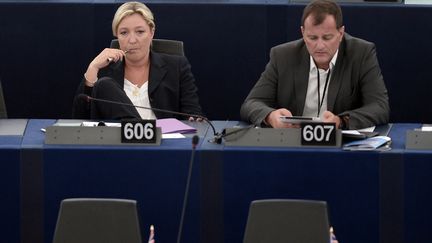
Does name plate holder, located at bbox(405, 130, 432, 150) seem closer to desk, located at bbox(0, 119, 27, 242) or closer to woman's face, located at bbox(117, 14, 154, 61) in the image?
desk, located at bbox(0, 119, 27, 242)

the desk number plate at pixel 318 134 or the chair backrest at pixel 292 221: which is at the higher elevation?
the desk number plate at pixel 318 134

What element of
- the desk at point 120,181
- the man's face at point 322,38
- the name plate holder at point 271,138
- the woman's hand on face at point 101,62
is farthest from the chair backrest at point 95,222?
the woman's hand on face at point 101,62

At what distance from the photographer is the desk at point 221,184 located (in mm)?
4895

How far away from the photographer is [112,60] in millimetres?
6234

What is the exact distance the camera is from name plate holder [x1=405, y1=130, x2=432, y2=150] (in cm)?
492

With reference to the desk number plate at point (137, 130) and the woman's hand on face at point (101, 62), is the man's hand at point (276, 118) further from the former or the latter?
the woman's hand on face at point (101, 62)

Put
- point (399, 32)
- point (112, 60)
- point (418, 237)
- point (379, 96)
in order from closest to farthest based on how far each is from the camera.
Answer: point (418, 237) < point (379, 96) < point (112, 60) < point (399, 32)

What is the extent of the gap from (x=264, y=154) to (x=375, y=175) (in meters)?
0.46

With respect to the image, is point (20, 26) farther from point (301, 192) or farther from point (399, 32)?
point (301, 192)

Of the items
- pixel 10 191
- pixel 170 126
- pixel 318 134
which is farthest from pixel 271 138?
pixel 10 191

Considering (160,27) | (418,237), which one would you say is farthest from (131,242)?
(160,27)

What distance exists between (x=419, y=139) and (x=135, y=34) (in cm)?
189

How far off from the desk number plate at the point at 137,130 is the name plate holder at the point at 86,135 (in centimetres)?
2

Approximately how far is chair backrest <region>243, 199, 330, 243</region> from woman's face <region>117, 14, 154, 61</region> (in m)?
2.14
